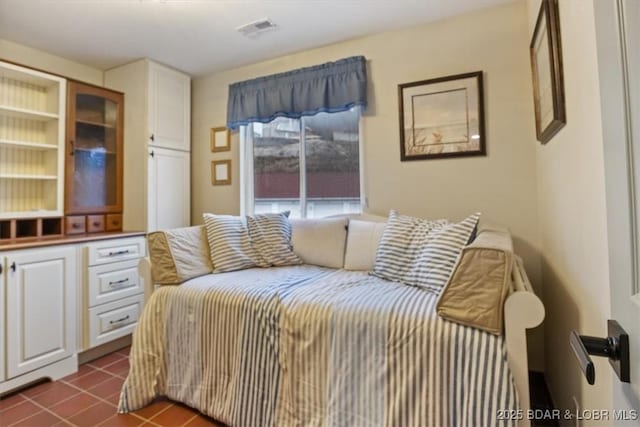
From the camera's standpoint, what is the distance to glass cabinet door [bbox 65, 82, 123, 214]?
2602 mm

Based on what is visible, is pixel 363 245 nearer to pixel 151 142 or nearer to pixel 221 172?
pixel 221 172

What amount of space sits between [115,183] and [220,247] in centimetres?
148

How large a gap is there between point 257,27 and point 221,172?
4.47 feet

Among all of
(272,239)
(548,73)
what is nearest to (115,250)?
(272,239)

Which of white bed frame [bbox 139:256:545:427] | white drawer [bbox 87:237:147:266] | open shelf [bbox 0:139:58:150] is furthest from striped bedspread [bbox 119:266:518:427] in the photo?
open shelf [bbox 0:139:58:150]

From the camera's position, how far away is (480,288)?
1232 mm

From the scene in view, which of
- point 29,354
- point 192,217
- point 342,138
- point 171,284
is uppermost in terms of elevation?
point 342,138

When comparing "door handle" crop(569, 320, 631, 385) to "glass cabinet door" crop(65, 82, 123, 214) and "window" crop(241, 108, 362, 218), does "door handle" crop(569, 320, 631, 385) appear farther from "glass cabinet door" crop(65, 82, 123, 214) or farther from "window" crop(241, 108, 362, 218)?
"glass cabinet door" crop(65, 82, 123, 214)

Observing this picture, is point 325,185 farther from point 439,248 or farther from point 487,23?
point 487,23

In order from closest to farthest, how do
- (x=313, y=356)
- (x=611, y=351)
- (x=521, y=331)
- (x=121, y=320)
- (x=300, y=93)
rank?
(x=611, y=351) < (x=521, y=331) < (x=313, y=356) < (x=121, y=320) < (x=300, y=93)

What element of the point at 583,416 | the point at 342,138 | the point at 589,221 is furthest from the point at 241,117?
the point at 583,416

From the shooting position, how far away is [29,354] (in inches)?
80.1

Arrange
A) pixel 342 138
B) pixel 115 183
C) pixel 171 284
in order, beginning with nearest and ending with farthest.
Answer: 1. pixel 171 284
2. pixel 342 138
3. pixel 115 183

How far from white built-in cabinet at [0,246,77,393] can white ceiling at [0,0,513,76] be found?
61.8 inches
